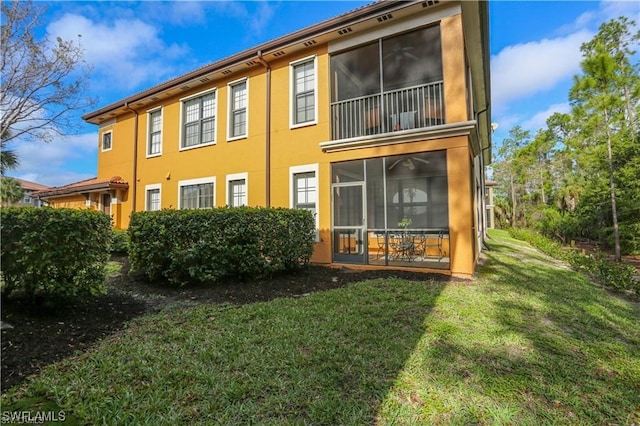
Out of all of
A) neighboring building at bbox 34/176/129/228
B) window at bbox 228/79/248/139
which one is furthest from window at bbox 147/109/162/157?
window at bbox 228/79/248/139

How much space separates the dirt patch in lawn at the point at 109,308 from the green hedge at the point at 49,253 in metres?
0.35

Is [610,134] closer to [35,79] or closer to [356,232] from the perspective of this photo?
[356,232]

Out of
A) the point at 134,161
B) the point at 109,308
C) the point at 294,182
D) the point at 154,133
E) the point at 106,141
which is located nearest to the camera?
the point at 109,308

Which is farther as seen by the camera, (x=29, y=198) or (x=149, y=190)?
(x=29, y=198)

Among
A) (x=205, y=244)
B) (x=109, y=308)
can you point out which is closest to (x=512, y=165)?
(x=205, y=244)

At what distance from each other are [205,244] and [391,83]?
8.23m

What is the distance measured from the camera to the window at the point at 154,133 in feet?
41.9

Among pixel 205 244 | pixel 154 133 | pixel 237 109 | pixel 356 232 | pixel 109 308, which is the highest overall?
pixel 237 109

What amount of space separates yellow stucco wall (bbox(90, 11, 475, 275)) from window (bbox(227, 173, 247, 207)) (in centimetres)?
18

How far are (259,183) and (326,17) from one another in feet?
17.1

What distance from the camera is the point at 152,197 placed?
1278cm

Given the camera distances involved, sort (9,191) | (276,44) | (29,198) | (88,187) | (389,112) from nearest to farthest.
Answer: (389,112) → (276,44) → (88,187) → (9,191) → (29,198)

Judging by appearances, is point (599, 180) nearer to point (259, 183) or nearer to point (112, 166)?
point (259, 183)

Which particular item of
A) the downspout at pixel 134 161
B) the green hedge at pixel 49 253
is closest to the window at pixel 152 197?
the downspout at pixel 134 161
